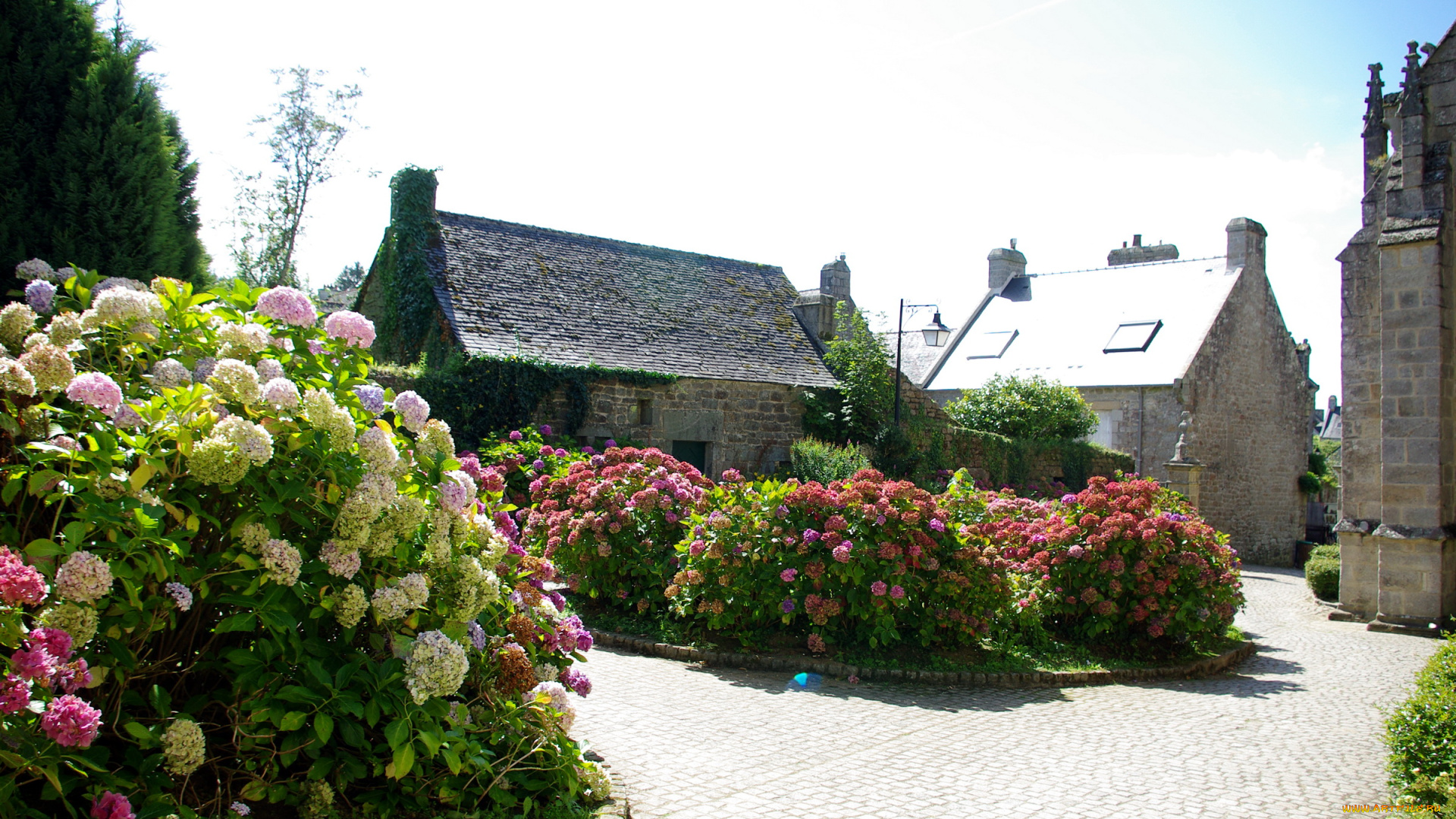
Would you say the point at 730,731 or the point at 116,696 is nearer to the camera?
the point at 116,696

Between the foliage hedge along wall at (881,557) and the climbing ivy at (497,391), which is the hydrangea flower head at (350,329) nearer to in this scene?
the foliage hedge along wall at (881,557)

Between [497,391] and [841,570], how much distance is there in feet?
29.3

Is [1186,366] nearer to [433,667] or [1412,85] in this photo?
[1412,85]

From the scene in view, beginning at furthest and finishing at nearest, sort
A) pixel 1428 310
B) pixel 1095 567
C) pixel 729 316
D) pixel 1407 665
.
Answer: pixel 729 316
pixel 1428 310
pixel 1407 665
pixel 1095 567

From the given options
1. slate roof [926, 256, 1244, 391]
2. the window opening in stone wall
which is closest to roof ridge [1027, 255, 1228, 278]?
slate roof [926, 256, 1244, 391]

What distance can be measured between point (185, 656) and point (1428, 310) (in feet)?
44.0

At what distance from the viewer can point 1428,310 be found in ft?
37.6

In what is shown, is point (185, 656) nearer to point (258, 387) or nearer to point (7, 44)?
point (258, 387)

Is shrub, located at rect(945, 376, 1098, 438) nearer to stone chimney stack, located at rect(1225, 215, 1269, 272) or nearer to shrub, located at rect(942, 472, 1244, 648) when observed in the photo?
stone chimney stack, located at rect(1225, 215, 1269, 272)

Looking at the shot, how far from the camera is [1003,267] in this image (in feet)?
102

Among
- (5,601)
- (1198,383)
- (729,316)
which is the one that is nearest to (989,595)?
(5,601)

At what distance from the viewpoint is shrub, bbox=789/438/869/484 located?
16.8m

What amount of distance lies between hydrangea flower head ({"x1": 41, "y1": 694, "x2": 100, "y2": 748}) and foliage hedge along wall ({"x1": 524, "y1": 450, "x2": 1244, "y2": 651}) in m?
5.33

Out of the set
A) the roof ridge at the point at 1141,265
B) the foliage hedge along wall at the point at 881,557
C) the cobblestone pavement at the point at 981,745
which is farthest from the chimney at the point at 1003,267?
the cobblestone pavement at the point at 981,745
